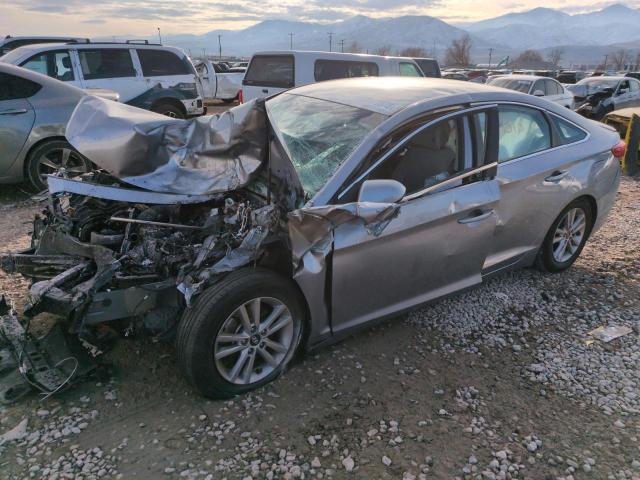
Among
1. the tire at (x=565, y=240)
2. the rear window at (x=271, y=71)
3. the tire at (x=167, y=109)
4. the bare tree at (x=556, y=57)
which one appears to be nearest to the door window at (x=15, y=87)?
the tire at (x=167, y=109)

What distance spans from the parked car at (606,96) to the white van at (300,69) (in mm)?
7441

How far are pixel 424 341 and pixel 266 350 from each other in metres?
1.16

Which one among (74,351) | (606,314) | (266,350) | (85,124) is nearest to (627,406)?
(606,314)

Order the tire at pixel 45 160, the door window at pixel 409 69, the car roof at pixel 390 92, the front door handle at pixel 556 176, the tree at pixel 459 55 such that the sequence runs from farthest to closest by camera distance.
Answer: the tree at pixel 459 55, the door window at pixel 409 69, the tire at pixel 45 160, the front door handle at pixel 556 176, the car roof at pixel 390 92

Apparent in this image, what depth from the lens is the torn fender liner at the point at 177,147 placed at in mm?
3191

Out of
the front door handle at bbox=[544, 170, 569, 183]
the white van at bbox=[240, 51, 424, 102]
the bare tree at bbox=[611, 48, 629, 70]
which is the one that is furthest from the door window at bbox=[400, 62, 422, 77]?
the bare tree at bbox=[611, 48, 629, 70]

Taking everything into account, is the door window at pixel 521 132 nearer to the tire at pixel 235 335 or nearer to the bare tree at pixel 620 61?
the tire at pixel 235 335

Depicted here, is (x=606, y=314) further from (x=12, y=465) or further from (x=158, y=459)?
(x=12, y=465)

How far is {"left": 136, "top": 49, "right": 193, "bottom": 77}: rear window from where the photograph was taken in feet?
31.6

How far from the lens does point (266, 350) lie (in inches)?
111

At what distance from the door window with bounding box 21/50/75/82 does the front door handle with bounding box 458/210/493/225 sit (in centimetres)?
815

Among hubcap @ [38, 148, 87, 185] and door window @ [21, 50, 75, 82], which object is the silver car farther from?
door window @ [21, 50, 75, 82]

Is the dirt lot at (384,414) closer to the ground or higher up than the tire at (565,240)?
closer to the ground

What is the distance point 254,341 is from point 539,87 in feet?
38.9
